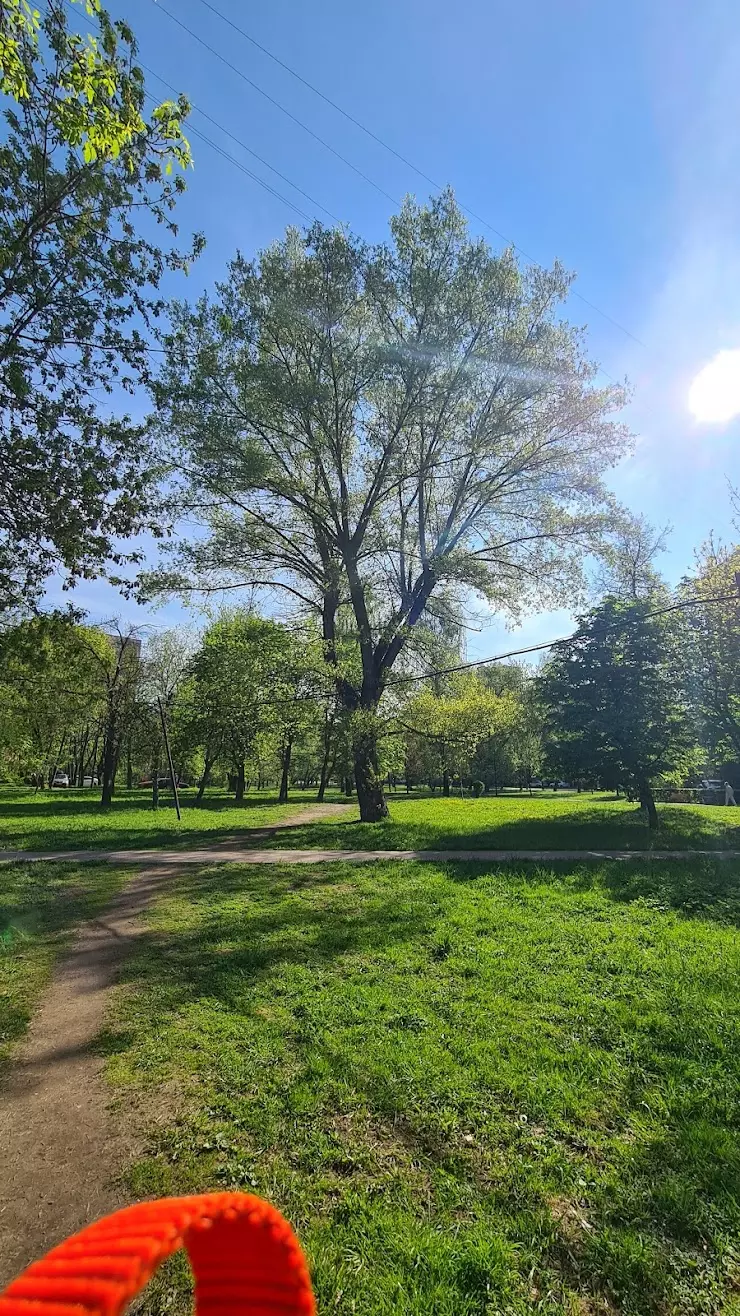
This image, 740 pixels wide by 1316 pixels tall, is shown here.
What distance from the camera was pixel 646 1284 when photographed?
7.96 ft

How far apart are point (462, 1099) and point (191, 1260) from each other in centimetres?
334

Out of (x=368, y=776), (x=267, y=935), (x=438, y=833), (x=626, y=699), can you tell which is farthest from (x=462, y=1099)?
(x=368, y=776)

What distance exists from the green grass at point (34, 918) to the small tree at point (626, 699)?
37.1ft

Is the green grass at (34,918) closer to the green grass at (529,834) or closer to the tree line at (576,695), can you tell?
the tree line at (576,695)

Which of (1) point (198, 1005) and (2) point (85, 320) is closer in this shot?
(1) point (198, 1005)

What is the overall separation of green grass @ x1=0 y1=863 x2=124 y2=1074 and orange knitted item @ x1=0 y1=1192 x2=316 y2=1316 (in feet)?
14.2

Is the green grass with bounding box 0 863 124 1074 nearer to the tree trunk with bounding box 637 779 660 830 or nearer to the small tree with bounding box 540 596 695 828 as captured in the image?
the small tree with bounding box 540 596 695 828

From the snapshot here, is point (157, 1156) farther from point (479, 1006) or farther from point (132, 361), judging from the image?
point (132, 361)

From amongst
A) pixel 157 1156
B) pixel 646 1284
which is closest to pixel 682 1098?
pixel 646 1284

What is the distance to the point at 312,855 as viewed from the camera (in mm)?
12445

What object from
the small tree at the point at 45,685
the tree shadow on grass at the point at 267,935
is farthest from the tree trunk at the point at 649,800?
the small tree at the point at 45,685

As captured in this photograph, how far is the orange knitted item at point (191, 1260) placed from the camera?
0.67m

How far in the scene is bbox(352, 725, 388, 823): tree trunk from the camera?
614 inches

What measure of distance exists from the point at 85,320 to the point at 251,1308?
8549mm
